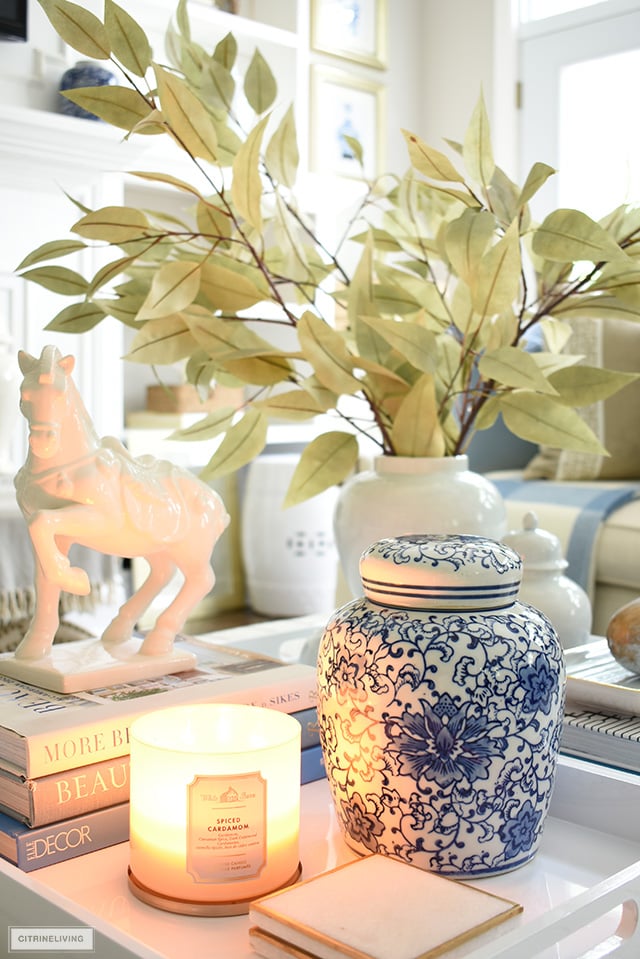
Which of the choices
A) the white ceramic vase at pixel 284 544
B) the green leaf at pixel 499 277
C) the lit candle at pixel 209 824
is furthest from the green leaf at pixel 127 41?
the white ceramic vase at pixel 284 544

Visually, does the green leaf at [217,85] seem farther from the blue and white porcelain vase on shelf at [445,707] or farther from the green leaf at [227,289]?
the blue and white porcelain vase on shelf at [445,707]

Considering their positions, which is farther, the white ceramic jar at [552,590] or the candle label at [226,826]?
the white ceramic jar at [552,590]

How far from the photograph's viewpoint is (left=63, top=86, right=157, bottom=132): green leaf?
0.86m

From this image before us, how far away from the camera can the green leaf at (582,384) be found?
93 centimetres

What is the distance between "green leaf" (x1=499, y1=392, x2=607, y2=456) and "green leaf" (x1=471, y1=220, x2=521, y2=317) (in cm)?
11

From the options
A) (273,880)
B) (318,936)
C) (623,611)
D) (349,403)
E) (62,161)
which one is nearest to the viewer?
(318,936)

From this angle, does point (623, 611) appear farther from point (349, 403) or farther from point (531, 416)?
point (349, 403)

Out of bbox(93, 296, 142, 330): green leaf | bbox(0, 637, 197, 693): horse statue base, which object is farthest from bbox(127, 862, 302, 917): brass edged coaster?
bbox(93, 296, 142, 330): green leaf

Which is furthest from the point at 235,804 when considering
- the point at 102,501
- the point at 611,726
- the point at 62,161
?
the point at 62,161

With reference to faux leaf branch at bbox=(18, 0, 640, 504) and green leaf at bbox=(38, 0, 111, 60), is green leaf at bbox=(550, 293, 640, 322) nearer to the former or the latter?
faux leaf branch at bbox=(18, 0, 640, 504)

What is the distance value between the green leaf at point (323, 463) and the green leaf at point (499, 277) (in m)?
0.21

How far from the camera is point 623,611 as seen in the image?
0.84 metres

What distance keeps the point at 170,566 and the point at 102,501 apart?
0.34 feet

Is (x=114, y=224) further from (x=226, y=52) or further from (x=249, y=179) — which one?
(x=226, y=52)
